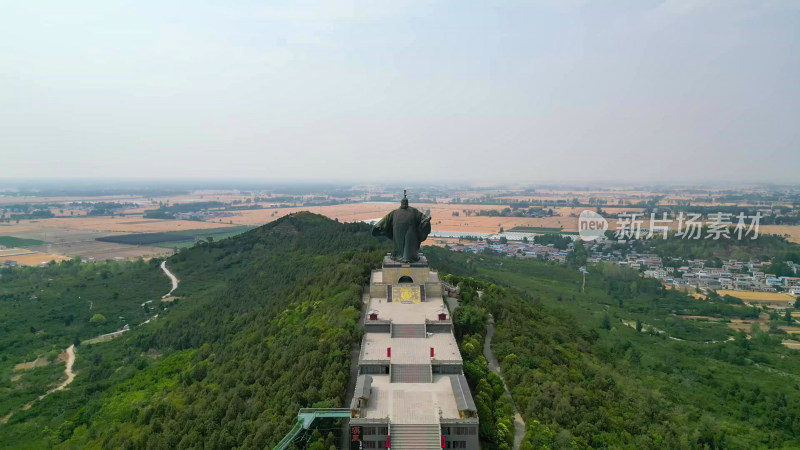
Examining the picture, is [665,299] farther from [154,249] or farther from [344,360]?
[154,249]

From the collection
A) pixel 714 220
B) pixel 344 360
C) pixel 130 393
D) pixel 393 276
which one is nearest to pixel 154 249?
pixel 130 393

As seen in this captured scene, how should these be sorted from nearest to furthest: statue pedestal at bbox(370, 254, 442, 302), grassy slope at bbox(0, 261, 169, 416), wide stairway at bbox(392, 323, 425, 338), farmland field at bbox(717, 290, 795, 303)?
1. wide stairway at bbox(392, 323, 425, 338)
2. statue pedestal at bbox(370, 254, 442, 302)
3. grassy slope at bbox(0, 261, 169, 416)
4. farmland field at bbox(717, 290, 795, 303)

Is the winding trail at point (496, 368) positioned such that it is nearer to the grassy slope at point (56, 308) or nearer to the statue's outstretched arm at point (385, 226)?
the statue's outstretched arm at point (385, 226)

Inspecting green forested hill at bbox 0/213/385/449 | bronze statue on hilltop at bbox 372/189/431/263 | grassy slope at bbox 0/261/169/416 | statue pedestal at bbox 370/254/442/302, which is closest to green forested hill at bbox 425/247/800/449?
statue pedestal at bbox 370/254/442/302

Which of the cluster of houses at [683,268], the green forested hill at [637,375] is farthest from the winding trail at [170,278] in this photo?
the cluster of houses at [683,268]

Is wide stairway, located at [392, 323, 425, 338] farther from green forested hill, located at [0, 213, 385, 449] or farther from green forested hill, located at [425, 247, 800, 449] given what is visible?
green forested hill, located at [425, 247, 800, 449]

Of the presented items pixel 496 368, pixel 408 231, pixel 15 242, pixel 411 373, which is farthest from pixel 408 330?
pixel 15 242

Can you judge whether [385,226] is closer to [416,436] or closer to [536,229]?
[416,436]
